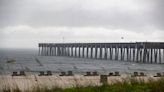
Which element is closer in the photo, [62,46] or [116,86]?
[116,86]

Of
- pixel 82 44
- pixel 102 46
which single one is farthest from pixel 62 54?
pixel 102 46

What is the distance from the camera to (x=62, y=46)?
422 feet

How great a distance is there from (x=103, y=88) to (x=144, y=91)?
1.10m

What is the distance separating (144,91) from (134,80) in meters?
1.47

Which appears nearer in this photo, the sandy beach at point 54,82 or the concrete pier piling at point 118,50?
the sandy beach at point 54,82

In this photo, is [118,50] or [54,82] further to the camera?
[118,50]

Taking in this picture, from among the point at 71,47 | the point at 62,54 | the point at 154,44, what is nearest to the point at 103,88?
the point at 154,44

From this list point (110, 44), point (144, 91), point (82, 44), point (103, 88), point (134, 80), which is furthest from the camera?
point (82, 44)

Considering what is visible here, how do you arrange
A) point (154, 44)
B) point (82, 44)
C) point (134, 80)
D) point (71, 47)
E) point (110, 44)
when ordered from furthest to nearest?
1. point (71, 47)
2. point (82, 44)
3. point (110, 44)
4. point (154, 44)
5. point (134, 80)

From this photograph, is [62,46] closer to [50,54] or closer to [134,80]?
[50,54]

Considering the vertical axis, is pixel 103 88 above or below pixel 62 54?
above

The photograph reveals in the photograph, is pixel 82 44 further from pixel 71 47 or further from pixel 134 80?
→ pixel 134 80

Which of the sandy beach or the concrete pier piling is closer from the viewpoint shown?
the sandy beach

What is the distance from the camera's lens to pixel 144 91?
8797mm
